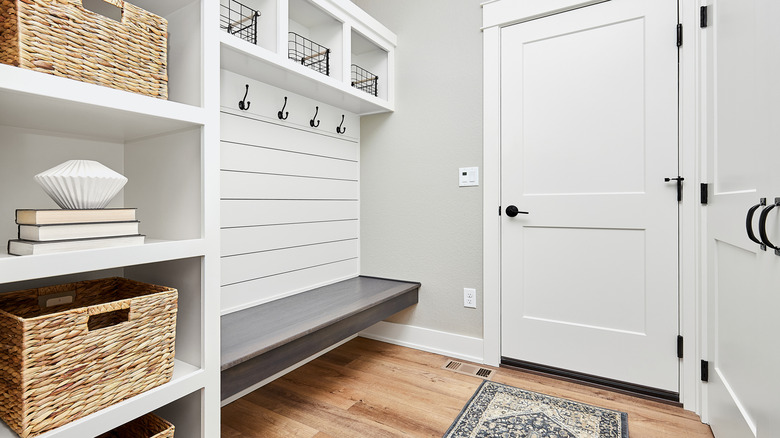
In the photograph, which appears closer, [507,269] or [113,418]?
[113,418]

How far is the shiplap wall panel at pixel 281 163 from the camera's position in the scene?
5.93 feet

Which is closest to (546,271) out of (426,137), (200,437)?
(426,137)

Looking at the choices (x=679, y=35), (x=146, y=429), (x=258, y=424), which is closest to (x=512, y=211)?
(x=679, y=35)

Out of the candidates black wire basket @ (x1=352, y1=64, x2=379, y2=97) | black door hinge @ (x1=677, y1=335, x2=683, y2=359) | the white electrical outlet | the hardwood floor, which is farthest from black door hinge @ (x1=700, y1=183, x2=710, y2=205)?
black wire basket @ (x1=352, y1=64, x2=379, y2=97)

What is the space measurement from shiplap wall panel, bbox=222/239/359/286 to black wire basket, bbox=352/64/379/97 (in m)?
0.98

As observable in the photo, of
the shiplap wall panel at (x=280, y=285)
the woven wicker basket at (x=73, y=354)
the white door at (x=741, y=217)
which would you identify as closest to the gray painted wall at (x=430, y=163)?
the shiplap wall panel at (x=280, y=285)

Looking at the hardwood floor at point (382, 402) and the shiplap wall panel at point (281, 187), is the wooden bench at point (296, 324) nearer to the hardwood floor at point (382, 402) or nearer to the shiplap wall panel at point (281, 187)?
the hardwood floor at point (382, 402)

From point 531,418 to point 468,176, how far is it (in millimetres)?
1261

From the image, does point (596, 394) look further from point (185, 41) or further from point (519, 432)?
point (185, 41)

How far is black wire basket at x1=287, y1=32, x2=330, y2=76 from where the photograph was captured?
6.77 feet

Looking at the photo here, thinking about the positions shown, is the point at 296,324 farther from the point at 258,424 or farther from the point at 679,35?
the point at 679,35

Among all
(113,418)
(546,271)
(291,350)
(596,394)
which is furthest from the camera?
(546,271)

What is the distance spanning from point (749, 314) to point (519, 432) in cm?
88

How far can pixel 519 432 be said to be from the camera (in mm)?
1553
